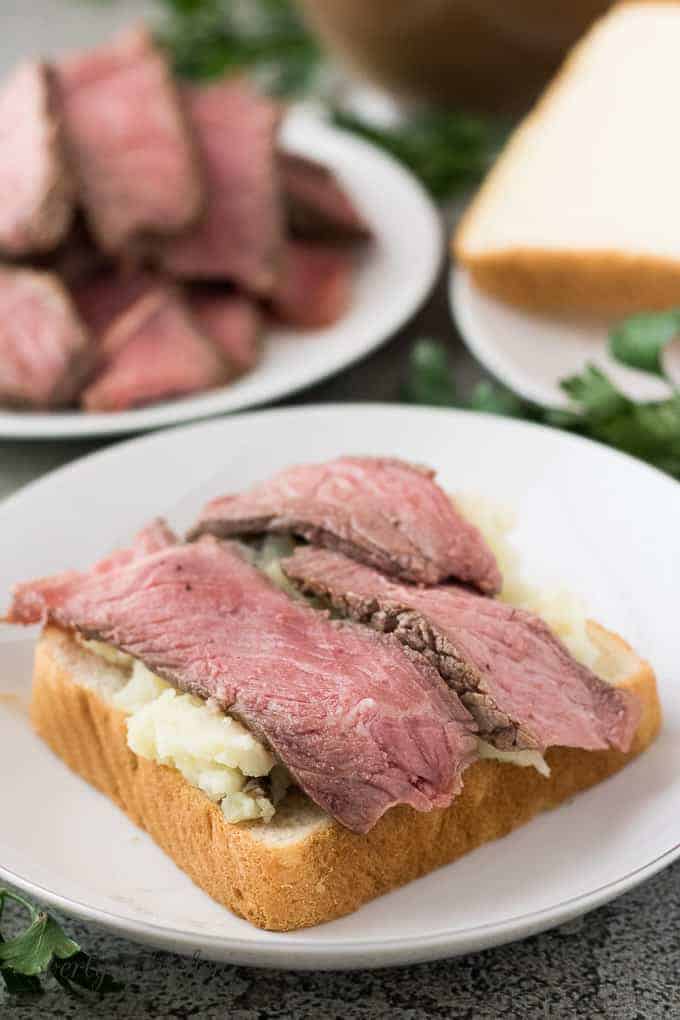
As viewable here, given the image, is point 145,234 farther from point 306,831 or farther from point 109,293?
point 306,831

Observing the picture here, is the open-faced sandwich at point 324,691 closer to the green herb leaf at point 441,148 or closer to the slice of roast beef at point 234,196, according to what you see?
the slice of roast beef at point 234,196

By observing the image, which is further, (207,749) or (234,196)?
(234,196)

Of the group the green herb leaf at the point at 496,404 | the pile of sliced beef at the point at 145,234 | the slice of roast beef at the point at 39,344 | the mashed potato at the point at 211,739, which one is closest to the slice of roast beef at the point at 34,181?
the pile of sliced beef at the point at 145,234

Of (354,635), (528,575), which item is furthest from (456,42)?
(354,635)

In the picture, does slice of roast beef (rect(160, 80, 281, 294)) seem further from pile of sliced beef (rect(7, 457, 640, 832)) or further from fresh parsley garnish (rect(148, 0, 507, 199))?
pile of sliced beef (rect(7, 457, 640, 832))

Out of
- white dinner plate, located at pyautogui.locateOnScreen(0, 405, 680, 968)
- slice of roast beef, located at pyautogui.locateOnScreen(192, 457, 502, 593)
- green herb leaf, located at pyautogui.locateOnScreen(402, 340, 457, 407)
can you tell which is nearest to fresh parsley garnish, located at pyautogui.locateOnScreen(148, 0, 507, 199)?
green herb leaf, located at pyautogui.locateOnScreen(402, 340, 457, 407)

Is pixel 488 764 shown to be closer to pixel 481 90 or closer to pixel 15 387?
pixel 15 387
